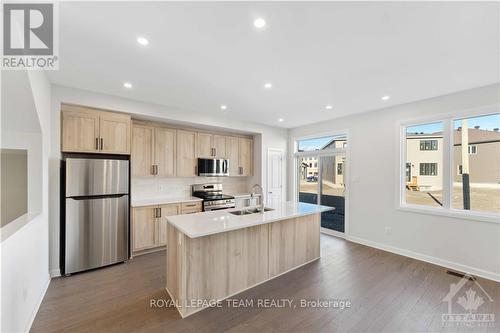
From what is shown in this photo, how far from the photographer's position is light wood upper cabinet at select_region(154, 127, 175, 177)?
412 centimetres

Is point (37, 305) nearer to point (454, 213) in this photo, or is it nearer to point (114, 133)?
point (114, 133)

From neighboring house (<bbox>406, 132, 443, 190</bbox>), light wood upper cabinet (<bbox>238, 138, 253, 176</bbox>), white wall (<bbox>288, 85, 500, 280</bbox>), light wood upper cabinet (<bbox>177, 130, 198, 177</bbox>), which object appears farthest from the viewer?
light wood upper cabinet (<bbox>238, 138, 253, 176</bbox>)

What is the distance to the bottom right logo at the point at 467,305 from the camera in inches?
83.0

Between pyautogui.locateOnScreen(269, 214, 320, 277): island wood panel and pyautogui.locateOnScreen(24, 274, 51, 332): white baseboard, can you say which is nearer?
pyautogui.locateOnScreen(24, 274, 51, 332): white baseboard

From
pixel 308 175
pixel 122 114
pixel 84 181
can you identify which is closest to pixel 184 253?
pixel 84 181

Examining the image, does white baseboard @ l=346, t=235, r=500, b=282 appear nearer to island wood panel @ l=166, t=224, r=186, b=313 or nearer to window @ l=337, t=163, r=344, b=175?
window @ l=337, t=163, r=344, b=175

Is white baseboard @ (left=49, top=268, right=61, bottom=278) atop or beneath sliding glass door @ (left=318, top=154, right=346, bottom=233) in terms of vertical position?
beneath

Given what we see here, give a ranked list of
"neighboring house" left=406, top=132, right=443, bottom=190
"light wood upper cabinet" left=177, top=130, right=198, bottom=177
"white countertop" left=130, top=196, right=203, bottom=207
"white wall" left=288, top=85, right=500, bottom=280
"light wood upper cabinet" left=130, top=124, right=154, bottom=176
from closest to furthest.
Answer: "white wall" left=288, top=85, right=500, bottom=280
"neighboring house" left=406, top=132, right=443, bottom=190
"white countertop" left=130, top=196, right=203, bottom=207
"light wood upper cabinet" left=130, top=124, right=154, bottom=176
"light wood upper cabinet" left=177, top=130, right=198, bottom=177

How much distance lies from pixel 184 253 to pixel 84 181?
6.78 ft

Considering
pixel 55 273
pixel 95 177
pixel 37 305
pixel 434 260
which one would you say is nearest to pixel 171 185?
pixel 95 177

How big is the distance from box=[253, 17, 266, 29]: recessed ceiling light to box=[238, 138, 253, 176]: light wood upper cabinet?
3690 millimetres

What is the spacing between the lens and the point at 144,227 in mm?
3676

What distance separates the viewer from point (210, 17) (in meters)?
1.67

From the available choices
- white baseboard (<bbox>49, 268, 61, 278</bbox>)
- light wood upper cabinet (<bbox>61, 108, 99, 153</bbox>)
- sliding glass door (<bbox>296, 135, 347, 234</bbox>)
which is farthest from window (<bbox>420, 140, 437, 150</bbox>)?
white baseboard (<bbox>49, 268, 61, 278</bbox>)
